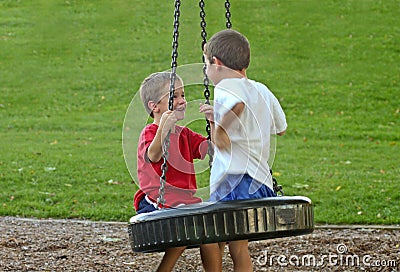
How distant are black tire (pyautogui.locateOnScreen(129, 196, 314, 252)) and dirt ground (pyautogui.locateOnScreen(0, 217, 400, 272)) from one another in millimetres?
1987

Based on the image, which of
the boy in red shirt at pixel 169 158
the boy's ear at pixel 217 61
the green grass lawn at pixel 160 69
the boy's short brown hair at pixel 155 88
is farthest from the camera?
the green grass lawn at pixel 160 69

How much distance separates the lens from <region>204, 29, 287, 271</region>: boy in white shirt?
11.0ft

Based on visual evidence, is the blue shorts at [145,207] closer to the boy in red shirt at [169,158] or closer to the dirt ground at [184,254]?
the boy in red shirt at [169,158]

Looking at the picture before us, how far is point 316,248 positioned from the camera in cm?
572

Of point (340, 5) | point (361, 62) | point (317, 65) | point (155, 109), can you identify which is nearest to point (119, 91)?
point (317, 65)

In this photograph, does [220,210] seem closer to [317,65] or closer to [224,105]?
[224,105]

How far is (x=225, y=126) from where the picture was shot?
3363 millimetres

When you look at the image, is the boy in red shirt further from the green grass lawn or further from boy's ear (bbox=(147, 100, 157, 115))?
the green grass lawn

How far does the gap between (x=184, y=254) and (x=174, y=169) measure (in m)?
1.97

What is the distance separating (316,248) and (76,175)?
4.26 meters

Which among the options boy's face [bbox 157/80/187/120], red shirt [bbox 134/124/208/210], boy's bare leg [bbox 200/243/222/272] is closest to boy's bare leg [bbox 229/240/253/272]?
boy's bare leg [bbox 200/243/222/272]

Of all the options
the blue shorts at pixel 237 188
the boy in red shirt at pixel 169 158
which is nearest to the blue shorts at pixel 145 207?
the boy in red shirt at pixel 169 158

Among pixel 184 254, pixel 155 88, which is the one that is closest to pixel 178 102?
pixel 155 88

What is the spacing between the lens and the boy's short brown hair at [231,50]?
3410 mm
